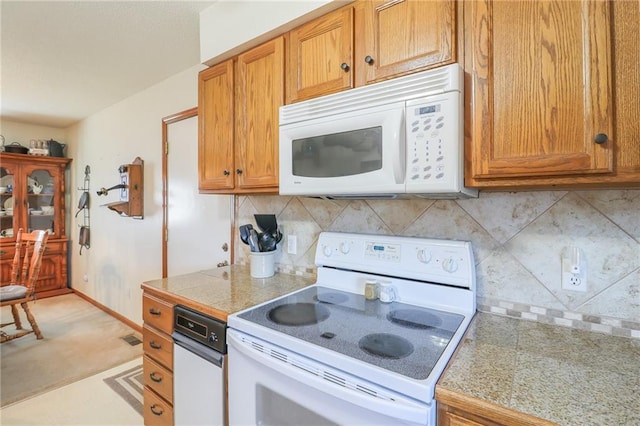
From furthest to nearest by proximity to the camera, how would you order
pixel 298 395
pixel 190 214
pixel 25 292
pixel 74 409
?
Answer: 1. pixel 25 292
2. pixel 190 214
3. pixel 74 409
4. pixel 298 395

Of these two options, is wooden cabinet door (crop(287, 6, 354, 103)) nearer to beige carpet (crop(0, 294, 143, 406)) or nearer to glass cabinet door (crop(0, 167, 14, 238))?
Result: beige carpet (crop(0, 294, 143, 406))

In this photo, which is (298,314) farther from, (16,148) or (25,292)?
(16,148)

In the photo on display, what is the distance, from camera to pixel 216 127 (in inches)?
71.8

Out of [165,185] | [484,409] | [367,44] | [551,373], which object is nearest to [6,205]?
[165,185]

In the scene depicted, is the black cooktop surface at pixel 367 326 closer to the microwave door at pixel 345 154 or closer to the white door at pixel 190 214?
the microwave door at pixel 345 154

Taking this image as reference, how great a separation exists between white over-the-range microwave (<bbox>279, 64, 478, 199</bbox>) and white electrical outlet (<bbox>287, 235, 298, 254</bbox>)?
544 millimetres

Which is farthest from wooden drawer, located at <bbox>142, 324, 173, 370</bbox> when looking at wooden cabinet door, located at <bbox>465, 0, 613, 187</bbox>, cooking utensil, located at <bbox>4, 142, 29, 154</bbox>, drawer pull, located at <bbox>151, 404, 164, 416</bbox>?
cooking utensil, located at <bbox>4, 142, 29, 154</bbox>

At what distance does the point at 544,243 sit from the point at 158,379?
1849 millimetres

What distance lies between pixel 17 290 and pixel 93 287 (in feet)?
3.71

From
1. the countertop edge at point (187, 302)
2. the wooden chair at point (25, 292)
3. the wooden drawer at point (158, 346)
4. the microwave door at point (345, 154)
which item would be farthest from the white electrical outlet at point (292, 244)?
the wooden chair at point (25, 292)

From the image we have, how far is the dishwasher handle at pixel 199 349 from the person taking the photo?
1.25 metres

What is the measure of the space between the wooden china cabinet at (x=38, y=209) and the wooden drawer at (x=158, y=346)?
3697 millimetres

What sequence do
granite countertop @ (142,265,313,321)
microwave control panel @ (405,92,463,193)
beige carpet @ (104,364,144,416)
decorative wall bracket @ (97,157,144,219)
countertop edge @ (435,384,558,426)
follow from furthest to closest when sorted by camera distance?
decorative wall bracket @ (97,157,144,219) → beige carpet @ (104,364,144,416) → granite countertop @ (142,265,313,321) → microwave control panel @ (405,92,463,193) → countertop edge @ (435,384,558,426)

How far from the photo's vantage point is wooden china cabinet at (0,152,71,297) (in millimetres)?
4102
